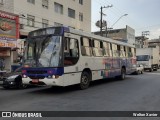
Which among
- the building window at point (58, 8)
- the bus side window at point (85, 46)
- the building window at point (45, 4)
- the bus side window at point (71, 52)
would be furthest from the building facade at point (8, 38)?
the bus side window at point (71, 52)

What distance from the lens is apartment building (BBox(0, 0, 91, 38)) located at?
27828 mm

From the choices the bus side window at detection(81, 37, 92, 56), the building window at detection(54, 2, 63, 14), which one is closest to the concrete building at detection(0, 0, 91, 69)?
the building window at detection(54, 2, 63, 14)

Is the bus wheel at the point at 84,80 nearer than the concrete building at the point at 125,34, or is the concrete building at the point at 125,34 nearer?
the bus wheel at the point at 84,80

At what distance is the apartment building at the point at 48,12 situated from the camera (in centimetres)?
2783

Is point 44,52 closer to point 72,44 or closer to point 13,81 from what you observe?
point 72,44

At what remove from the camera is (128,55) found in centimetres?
2158

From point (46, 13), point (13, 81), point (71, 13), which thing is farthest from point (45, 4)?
point (13, 81)

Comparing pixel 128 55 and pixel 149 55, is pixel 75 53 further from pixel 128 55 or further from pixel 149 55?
pixel 149 55

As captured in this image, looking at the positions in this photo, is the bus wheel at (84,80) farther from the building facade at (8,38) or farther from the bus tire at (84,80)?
the building facade at (8,38)

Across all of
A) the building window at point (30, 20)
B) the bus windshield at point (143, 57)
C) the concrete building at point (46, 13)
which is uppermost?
the concrete building at point (46, 13)

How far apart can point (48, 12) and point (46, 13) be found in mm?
499

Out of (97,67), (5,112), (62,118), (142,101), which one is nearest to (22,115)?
(5,112)

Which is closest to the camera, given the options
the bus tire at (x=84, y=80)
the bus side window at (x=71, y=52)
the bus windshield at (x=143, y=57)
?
the bus side window at (x=71, y=52)

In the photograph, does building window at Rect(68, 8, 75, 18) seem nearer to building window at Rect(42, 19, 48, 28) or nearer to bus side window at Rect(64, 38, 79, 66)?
building window at Rect(42, 19, 48, 28)
